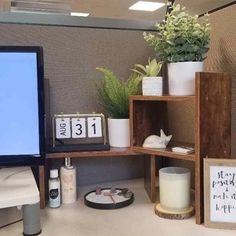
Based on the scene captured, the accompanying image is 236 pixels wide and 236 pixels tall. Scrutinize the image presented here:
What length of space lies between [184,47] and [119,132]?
0.31 metres

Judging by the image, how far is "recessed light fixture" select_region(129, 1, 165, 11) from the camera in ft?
14.7

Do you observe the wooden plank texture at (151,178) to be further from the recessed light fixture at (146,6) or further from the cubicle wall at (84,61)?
the recessed light fixture at (146,6)

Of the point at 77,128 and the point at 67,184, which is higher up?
the point at 77,128

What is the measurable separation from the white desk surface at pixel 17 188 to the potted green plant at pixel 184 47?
1.39ft

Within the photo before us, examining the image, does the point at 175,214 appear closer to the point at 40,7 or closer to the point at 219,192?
the point at 219,192

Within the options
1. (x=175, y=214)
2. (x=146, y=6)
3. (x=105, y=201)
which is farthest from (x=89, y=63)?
(x=146, y=6)

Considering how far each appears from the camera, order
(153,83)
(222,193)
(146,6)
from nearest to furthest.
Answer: (222,193) → (153,83) → (146,6)

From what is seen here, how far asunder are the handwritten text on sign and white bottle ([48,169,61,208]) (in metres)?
0.40

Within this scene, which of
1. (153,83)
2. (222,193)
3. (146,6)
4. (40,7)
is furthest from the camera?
(146,6)

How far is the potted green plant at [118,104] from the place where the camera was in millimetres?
954

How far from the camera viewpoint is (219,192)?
735 mm

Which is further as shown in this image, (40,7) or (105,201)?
(40,7)

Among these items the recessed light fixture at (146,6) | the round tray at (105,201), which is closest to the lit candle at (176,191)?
the round tray at (105,201)

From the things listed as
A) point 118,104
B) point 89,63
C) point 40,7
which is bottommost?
point 118,104
